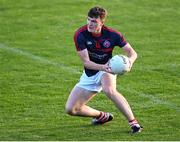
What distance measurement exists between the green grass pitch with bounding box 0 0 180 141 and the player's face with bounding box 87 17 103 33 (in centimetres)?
157

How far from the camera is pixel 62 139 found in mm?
10758

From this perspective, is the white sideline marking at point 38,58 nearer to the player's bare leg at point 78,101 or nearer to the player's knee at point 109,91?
the player's bare leg at point 78,101

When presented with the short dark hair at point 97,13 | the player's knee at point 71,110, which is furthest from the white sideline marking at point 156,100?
the short dark hair at point 97,13

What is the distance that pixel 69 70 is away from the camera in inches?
599

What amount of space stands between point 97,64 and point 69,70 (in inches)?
172

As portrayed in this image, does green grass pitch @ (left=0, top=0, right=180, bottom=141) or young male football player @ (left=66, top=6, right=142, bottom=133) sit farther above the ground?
young male football player @ (left=66, top=6, right=142, bottom=133)

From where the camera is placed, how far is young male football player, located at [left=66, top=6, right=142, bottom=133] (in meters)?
10.9

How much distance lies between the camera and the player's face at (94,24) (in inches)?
428

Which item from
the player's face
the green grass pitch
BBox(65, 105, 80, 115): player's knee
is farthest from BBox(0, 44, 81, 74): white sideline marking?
the player's face

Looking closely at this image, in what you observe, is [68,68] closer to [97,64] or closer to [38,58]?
[38,58]

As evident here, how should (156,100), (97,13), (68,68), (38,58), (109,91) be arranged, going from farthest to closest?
(38,58)
(68,68)
(156,100)
(109,91)
(97,13)

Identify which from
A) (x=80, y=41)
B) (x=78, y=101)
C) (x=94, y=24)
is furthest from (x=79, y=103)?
(x=94, y=24)

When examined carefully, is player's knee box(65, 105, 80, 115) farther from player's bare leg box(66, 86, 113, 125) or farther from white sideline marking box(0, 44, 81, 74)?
white sideline marking box(0, 44, 81, 74)

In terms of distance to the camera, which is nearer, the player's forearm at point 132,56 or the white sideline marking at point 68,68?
the player's forearm at point 132,56
